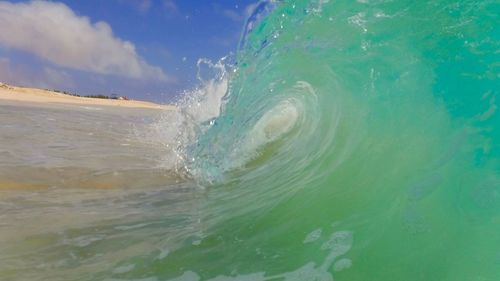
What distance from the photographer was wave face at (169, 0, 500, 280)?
2518mm

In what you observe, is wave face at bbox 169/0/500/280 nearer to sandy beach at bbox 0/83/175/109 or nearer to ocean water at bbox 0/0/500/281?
ocean water at bbox 0/0/500/281

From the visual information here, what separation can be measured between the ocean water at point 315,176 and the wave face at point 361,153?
Answer: 0.01 meters

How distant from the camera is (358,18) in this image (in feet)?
14.7

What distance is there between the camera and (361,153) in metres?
3.98

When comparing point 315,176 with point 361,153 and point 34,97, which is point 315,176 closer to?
point 361,153

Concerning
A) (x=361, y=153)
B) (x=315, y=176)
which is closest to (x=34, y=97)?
(x=315, y=176)

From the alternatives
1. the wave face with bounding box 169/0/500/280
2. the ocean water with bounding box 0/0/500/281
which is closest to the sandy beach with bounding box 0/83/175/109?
the ocean water with bounding box 0/0/500/281

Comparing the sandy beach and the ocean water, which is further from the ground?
the sandy beach

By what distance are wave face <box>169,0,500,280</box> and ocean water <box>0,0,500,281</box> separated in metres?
0.01

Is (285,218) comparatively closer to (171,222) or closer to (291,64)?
(171,222)

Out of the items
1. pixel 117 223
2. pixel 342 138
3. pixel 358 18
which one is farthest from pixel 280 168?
pixel 117 223

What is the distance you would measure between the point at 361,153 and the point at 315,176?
15.1 inches

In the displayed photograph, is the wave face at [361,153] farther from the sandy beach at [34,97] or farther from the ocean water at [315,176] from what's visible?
the sandy beach at [34,97]

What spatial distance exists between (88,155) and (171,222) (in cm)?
346
